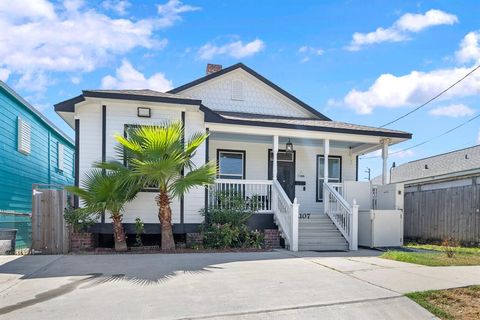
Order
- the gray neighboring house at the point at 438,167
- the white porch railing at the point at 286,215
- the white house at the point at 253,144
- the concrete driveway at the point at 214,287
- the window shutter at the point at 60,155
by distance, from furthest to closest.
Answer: the gray neighboring house at the point at 438,167, the window shutter at the point at 60,155, the white house at the point at 253,144, the white porch railing at the point at 286,215, the concrete driveway at the point at 214,287

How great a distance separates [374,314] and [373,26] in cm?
1119

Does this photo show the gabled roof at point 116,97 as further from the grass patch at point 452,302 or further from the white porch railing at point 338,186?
the grass patch at point 452,302

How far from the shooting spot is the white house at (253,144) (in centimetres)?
1145

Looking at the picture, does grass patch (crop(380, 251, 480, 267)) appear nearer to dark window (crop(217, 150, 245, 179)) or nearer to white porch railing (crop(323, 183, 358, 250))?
white porch railing (crop(323, 183, 358, 250))

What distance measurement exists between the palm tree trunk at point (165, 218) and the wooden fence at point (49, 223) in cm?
241

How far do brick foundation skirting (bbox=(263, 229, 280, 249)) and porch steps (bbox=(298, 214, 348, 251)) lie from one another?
0.68 metres

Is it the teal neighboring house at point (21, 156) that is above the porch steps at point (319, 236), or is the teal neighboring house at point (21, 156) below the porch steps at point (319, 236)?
above

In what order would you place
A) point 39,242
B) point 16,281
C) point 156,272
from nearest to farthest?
point 16,281 < point 156,272 < point 39,242

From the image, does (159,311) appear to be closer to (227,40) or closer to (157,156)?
(157,156)

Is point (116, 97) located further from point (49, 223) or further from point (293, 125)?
point (293, 125)

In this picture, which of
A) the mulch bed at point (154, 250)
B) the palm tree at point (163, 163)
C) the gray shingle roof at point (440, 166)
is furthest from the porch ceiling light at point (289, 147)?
the gray shingle roof at point (440, 166)

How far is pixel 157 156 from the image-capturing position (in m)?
9.94

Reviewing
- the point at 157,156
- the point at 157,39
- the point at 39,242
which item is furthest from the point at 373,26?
the point at 39,242

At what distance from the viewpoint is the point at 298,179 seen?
15.3 m
